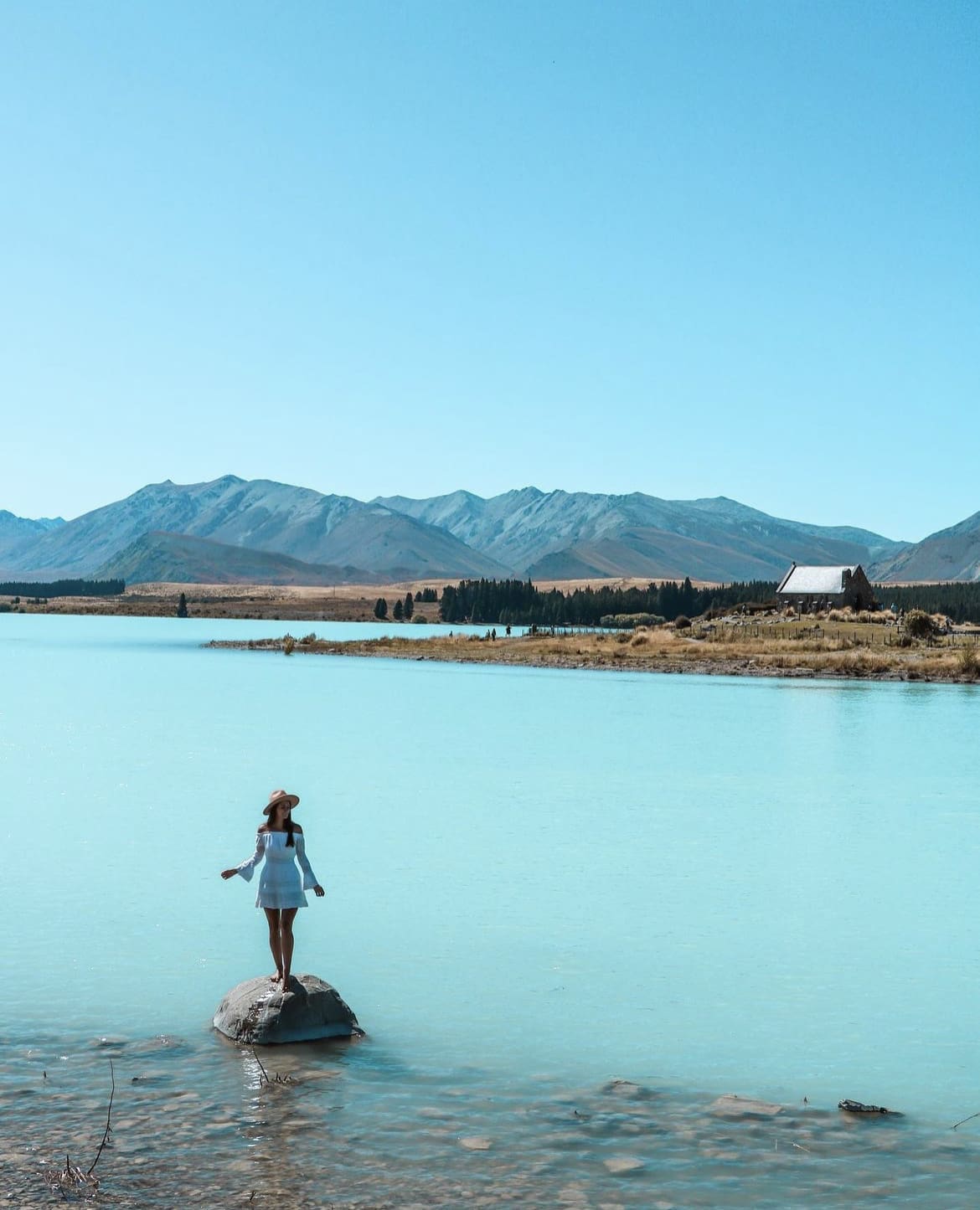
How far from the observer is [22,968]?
13.6 metres

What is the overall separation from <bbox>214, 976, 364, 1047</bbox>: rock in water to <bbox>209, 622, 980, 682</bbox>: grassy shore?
63.9 meters

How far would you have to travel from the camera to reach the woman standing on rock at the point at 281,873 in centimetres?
1110

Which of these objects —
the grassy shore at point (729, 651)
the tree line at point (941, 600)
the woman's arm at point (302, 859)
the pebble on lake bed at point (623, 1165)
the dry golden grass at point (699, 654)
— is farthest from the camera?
the tree line at point (941, 600)

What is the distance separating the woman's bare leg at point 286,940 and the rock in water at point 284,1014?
0.35 ft

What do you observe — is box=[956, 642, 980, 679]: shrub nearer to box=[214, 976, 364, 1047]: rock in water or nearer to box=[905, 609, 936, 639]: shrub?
box=[905, 609, 936, 639]: shrub

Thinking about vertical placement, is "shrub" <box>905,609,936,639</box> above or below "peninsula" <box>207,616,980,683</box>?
above

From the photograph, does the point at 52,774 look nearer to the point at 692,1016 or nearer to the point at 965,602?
the point at 692,1016

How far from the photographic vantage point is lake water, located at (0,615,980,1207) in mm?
8641

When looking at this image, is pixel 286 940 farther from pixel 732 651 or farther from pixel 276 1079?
pixel 732 651

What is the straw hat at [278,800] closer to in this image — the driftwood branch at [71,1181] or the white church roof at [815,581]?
the driftwood branch at [71,1181]

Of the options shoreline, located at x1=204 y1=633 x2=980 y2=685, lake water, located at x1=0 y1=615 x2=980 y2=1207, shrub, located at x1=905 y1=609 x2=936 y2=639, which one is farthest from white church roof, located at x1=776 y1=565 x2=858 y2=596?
lake water, located at x1=0 y1=615 x2=980 y2=1207

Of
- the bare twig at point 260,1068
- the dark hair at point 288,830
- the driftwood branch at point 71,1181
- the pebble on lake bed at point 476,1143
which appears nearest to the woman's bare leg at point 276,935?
the dark hair at point 288,830

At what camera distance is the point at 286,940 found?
11.1m

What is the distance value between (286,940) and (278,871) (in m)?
0.58
